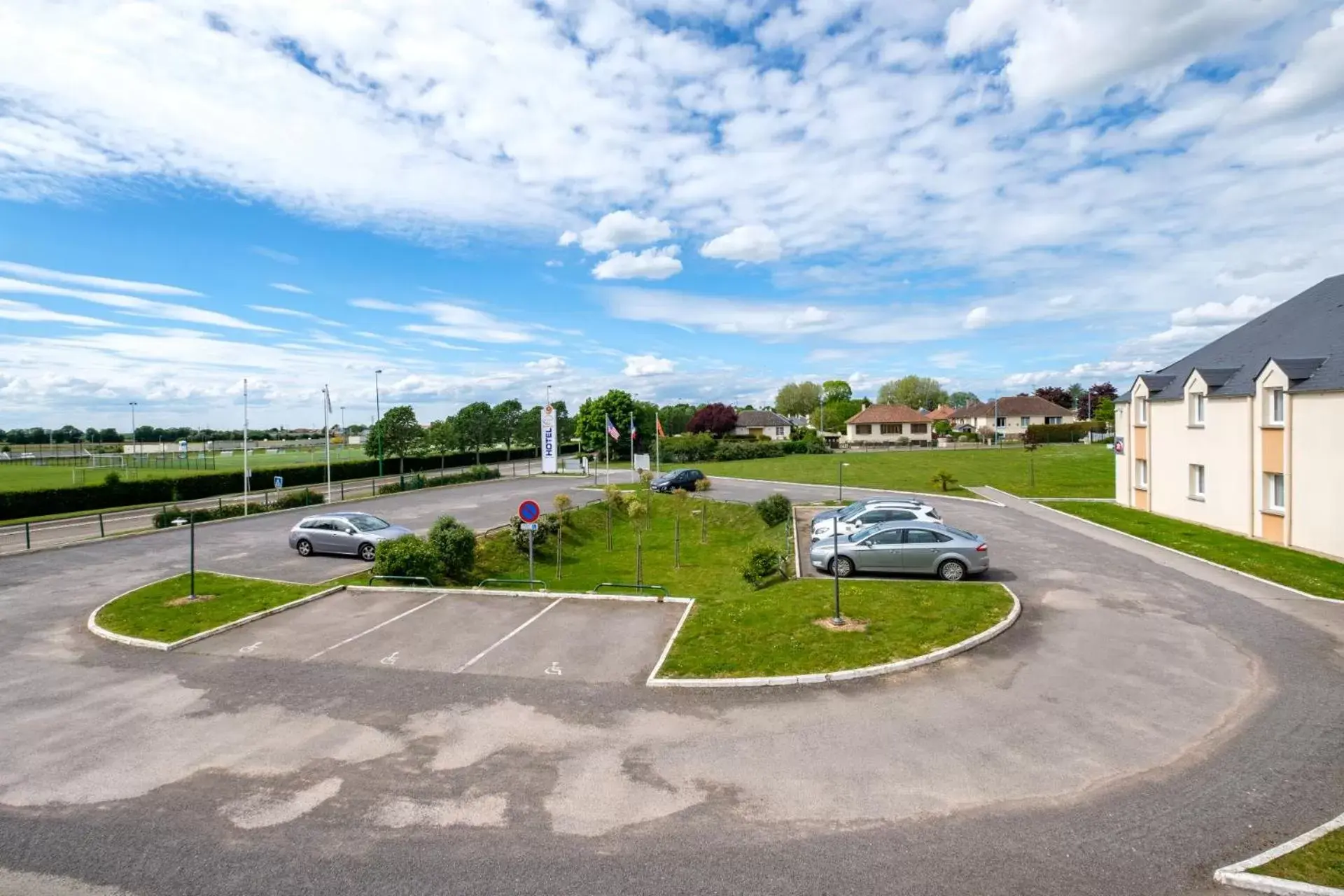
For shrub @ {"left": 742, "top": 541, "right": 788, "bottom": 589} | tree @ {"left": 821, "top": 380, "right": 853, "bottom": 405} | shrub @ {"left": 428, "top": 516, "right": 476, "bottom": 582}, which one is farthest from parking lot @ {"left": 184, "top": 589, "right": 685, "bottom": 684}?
tree @ {"left": 821, "top": 380, "right": 853, "bottom": 405}

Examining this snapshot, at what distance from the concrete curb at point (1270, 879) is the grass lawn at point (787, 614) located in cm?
577

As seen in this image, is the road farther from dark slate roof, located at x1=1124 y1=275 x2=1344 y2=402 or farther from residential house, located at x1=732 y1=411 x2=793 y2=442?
residential house, located at x1=732 y1=411 x2=793 y2=442

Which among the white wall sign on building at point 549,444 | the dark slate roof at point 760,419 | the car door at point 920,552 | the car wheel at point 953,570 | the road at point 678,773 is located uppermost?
the dark slate roof at point 760,419

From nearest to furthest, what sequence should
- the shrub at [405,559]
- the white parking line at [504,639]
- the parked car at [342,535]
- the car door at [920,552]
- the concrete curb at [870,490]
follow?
the white parking line at [504,639]
the car door at [920,552]
the shrub at [405,559]
the parked car at [342,535]
the concrete curb at [870,490]

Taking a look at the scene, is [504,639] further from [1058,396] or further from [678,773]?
[1058,396]

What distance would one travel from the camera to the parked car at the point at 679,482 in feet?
154

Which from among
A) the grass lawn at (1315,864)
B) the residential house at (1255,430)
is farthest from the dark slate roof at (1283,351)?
the grass lawn at (1315,864)

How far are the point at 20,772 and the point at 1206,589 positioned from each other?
78.2 ft

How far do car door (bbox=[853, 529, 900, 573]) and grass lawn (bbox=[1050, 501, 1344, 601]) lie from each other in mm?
9705

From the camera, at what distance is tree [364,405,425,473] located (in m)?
57.5

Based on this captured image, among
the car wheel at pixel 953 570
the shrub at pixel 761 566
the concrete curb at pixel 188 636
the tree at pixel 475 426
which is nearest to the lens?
the concrete curb at pixel 188 636

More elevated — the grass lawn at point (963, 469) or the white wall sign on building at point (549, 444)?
the white wall sign on building at point (549, 444)

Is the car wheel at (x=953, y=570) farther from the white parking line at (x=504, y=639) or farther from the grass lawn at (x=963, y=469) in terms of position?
the grass lawn at (x=963, y=469)

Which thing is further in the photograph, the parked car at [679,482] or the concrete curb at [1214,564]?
the parked car at [679,482]
